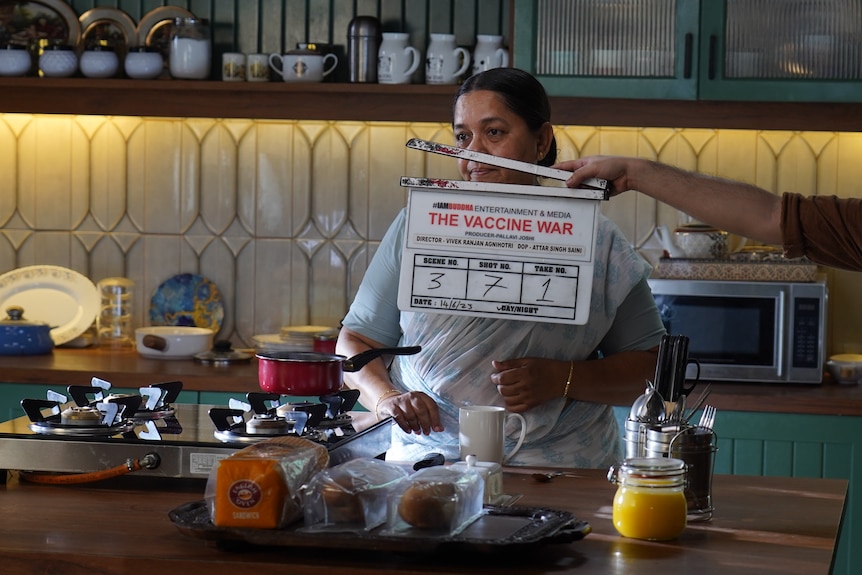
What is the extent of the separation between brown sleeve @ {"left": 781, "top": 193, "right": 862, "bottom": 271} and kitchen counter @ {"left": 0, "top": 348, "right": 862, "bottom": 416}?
4.61 ft

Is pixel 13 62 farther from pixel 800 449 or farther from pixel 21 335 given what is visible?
pixel 800 449

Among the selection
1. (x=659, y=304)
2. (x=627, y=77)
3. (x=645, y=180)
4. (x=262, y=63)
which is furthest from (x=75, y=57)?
(x=645, y=180)

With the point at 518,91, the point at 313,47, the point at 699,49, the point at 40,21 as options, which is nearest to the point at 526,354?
the point at 518,91

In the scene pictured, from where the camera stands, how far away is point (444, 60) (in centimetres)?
360

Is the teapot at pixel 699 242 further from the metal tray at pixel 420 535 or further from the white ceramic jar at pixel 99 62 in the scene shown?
the metal tray at pixel 420 535

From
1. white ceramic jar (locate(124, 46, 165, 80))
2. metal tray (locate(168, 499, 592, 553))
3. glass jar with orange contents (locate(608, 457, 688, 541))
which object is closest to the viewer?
metal tray (locate(168, 499, 592, 553))

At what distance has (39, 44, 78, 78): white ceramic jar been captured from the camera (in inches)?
147

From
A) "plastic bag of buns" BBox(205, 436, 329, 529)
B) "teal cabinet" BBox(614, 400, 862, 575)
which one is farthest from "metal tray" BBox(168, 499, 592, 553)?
"teal cabinet" BBox(614, 400, 862, 575)

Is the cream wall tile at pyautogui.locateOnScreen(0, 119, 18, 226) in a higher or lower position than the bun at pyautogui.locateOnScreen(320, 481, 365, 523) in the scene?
higher

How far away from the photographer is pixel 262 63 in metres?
3.72

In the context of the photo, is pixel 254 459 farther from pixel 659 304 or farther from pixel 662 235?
pixel 662 235

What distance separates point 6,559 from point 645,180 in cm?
111

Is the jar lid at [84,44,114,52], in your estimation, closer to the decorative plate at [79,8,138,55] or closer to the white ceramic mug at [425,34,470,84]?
the decorative plate at [79,8,138,55]

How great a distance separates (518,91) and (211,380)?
4.87ft
